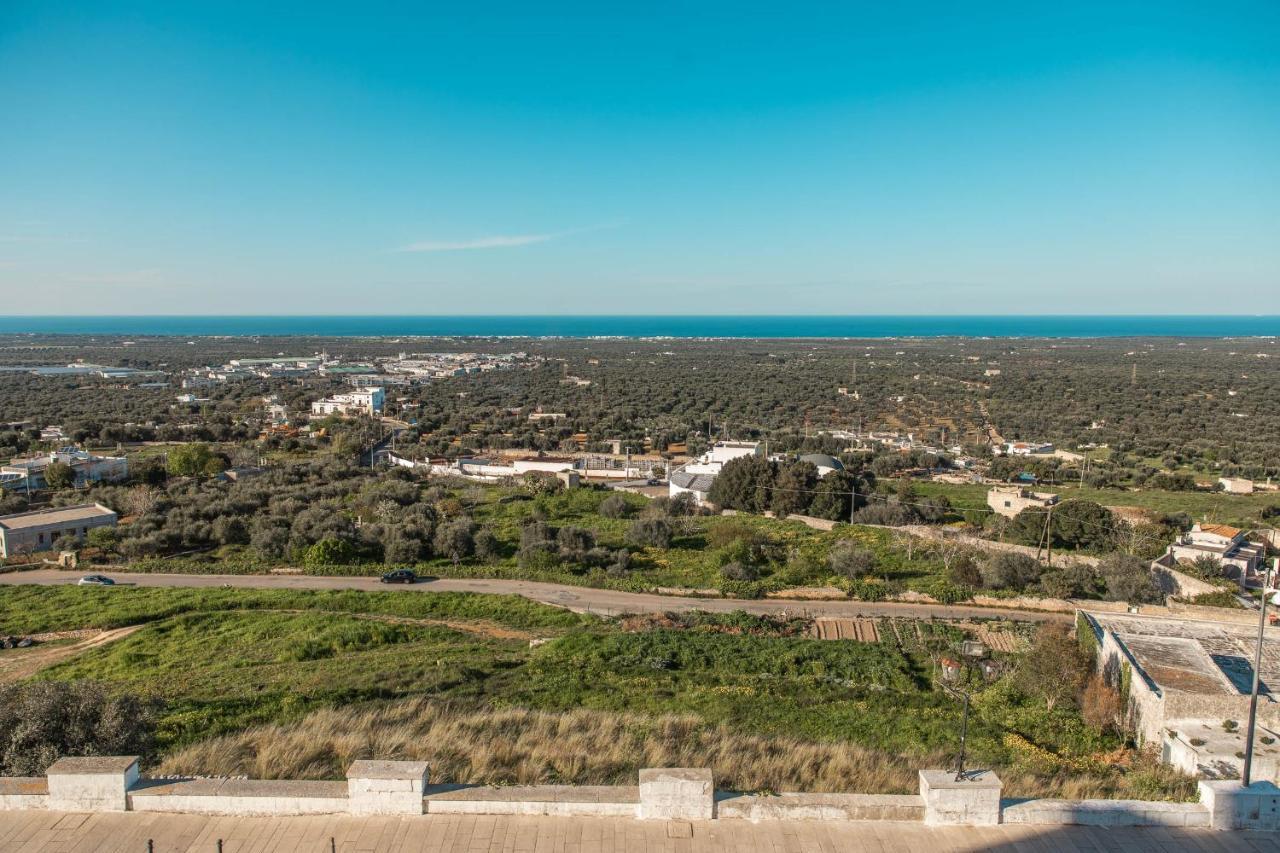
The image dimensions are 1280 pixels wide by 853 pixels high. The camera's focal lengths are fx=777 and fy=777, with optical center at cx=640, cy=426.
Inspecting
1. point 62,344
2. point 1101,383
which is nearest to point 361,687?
point 1101,383

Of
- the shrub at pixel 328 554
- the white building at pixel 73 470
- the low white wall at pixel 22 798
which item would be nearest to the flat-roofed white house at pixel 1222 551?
the shrub at pixel 328 554

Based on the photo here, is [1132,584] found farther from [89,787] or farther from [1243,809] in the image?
[89,787]

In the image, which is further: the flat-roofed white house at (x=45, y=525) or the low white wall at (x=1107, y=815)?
the flat-roofed white house at (x=45, y=525)

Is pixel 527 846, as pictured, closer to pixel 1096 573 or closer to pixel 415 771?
pixel 415 771

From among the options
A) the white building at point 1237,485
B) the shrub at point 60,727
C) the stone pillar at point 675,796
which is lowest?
the white building at point 1237,485

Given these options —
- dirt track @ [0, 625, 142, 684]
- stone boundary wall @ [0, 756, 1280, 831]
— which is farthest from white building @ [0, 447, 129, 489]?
stone boundary wall @ [0, 756, 1280, 831]

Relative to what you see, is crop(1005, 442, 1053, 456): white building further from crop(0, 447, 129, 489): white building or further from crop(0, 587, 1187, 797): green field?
crop(0, 447, 129, 489): white building

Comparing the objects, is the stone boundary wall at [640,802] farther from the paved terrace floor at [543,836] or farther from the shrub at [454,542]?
the shrub at [454,542]

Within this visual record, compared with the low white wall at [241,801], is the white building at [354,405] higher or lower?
lower
